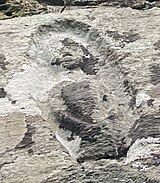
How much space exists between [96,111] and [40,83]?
322 millimetres

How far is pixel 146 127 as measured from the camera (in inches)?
81.7

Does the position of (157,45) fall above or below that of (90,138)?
above

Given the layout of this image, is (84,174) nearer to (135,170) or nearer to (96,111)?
(135,170)

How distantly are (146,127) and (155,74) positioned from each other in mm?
327

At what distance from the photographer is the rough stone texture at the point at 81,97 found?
191 centimetres

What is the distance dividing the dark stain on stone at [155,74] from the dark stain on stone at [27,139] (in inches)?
20.9

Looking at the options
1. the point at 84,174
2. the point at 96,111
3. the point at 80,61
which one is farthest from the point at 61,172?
the point at 80,61

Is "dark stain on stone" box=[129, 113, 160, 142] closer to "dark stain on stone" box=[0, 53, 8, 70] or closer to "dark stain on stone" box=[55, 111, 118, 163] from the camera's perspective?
"dark stain on stone" box=[55, 111, 118, 163]

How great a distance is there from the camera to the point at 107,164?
1.92 metres

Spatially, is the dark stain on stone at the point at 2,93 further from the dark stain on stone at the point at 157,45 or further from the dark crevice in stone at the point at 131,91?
the dark stain on stone at the point at 157,45

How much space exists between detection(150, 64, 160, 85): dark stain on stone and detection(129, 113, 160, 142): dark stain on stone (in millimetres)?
212

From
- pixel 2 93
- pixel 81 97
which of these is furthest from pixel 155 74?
pixel 2 93

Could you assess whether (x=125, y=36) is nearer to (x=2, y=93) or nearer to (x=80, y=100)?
(x=80, y=100)

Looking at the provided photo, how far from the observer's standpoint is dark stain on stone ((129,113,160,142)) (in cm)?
204
